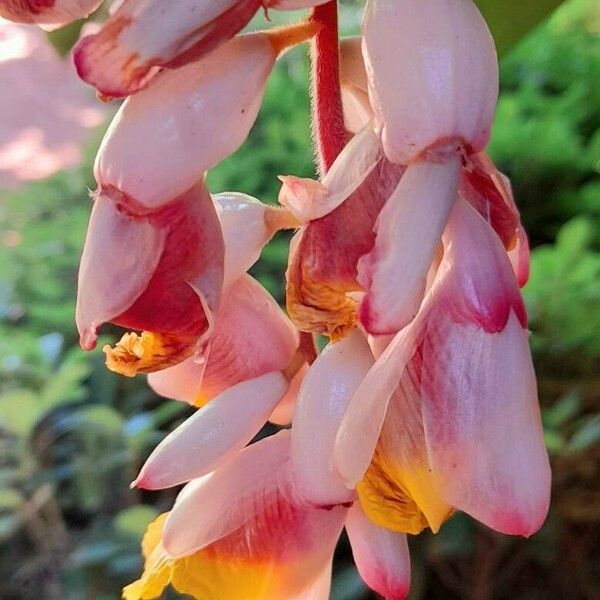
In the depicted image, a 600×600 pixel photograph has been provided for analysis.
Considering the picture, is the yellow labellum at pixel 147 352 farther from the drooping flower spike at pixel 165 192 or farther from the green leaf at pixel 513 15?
the green leaf at pixel 513 15

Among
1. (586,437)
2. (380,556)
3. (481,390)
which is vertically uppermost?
(481,390)

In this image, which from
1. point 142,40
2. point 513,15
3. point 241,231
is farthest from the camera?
point 513,15

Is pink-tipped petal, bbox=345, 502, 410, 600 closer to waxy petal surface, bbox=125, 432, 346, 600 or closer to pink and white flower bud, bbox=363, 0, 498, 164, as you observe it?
waxy petal surface, bbox=125, 432, 346, 600

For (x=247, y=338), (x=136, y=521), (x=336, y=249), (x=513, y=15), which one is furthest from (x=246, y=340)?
(x=136, y=521)

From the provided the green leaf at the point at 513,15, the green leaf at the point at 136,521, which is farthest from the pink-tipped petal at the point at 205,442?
the green leaf at the point at 136,521

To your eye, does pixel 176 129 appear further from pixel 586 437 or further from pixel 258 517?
pixel 586 437

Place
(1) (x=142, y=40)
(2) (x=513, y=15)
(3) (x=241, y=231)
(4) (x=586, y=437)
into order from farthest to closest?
(4) (x=586, y=437)
(2) (x=513, y=15)
(3) (x=241, y=231)
(1) (x=142, y=40)
